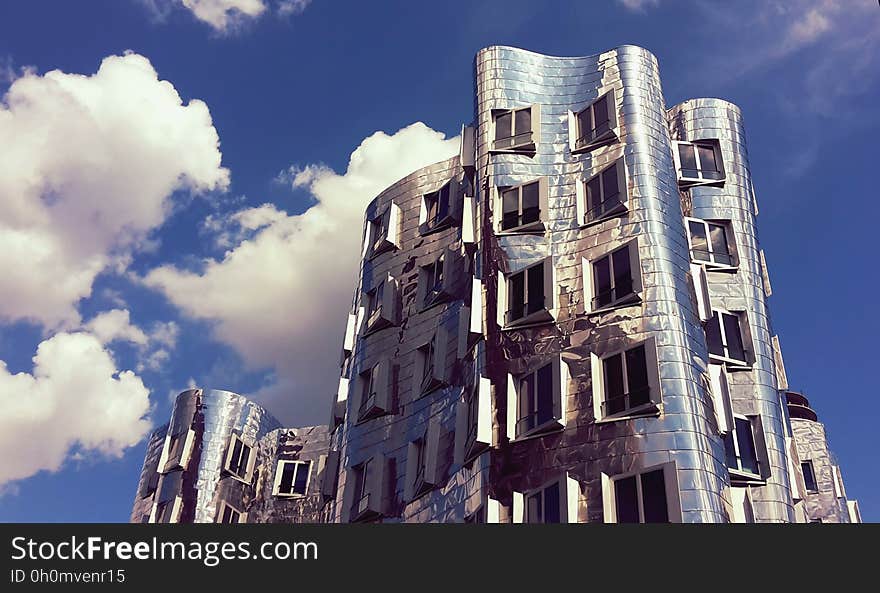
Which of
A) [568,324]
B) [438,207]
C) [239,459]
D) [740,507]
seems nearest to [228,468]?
[239,459]

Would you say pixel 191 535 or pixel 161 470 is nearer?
pixel 191 535

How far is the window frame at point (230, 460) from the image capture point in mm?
57312

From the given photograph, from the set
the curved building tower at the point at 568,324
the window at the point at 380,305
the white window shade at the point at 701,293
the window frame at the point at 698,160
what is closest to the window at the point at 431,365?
the curved building tower at the point at 568,324

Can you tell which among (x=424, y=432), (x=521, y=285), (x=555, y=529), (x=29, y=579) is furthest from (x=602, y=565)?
(x=424, y=432)

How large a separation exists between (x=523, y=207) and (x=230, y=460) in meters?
33.1

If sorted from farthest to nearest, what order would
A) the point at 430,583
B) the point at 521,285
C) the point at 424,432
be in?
the point at 424,432
the point at 521,285
the point at 430,583

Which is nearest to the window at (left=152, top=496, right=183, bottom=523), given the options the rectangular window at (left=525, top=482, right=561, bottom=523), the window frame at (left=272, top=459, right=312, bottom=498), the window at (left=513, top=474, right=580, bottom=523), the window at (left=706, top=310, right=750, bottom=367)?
the window frame at (left=272, top=459, right=312, bottom=498)

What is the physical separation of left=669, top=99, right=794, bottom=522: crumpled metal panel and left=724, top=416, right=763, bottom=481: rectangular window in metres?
1.41

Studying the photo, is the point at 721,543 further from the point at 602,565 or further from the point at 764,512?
the point at 764,512

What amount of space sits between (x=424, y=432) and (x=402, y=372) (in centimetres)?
390

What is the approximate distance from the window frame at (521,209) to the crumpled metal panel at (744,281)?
24.2 feet

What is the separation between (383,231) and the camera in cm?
4191

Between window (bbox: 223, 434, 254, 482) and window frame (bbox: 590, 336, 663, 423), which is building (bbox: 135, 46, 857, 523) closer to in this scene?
window frame (bbox: 590, 336, 663, 423)

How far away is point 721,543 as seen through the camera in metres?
15.9
